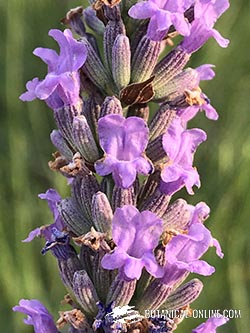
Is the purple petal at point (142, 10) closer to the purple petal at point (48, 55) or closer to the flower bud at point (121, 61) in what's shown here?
the flower bud at point (121, 61)

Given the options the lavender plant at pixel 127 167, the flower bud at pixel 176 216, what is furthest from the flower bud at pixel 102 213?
the flower bud at pixel 176 216

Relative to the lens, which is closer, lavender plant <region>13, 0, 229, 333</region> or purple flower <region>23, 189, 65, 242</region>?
lavender plant <region>13, 0, 229, 333</region>

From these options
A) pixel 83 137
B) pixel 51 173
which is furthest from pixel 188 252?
pixel 51 173

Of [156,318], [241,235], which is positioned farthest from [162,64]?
[241,235]

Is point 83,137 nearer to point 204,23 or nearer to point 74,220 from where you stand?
point 74,220

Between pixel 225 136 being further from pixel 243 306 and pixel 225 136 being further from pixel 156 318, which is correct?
pixel 156 318

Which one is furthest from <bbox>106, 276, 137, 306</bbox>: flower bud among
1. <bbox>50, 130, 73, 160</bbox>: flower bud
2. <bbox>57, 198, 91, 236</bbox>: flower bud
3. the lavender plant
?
<bbox>50, 130, 73, 160</bbox>: flower bud

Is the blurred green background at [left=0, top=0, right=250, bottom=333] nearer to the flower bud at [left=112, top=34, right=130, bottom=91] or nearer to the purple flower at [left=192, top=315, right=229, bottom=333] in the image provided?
the purple flower at [left=192, top=315, right=229, bottom=333]
